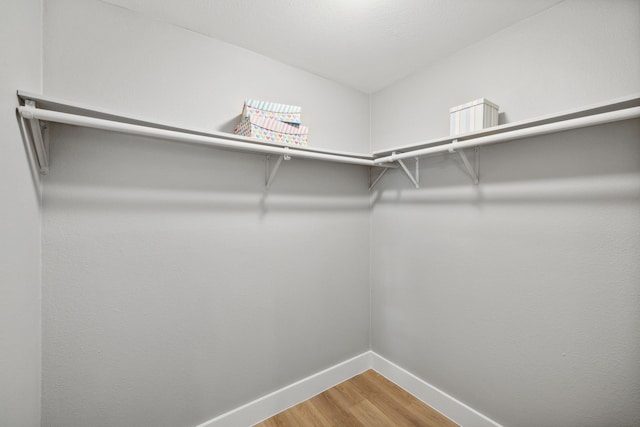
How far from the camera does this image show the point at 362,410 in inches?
67.3

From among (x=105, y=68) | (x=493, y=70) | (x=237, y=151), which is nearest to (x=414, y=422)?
(x=237, y=151)

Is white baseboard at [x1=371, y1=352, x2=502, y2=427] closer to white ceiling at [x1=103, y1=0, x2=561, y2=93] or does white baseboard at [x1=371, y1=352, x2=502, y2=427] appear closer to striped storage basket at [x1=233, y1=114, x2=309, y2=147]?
striped storage basket at [x1=233, y1=114, x2=309, y2=147]

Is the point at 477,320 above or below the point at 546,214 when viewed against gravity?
below

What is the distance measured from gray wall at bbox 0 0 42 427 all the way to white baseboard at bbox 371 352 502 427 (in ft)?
6.61

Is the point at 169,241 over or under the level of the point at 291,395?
over

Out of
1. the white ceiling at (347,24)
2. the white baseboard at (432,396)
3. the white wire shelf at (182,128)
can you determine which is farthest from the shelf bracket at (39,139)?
the white baseboard at (432,396)

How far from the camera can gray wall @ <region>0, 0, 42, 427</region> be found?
75 centimetres

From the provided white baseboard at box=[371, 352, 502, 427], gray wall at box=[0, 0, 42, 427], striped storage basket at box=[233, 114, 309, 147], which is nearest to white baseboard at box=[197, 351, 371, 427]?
white baseboard at box=[371, 352, 502, 427]

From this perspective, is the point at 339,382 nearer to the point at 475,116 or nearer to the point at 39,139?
the point at 475,116

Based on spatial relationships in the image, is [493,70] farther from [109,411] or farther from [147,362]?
[109,411]

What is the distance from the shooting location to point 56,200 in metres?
1.12

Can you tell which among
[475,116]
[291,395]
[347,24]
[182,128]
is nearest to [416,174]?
[475,116]

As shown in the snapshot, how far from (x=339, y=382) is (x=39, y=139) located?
2264 mm

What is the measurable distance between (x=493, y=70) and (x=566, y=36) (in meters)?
0.31
